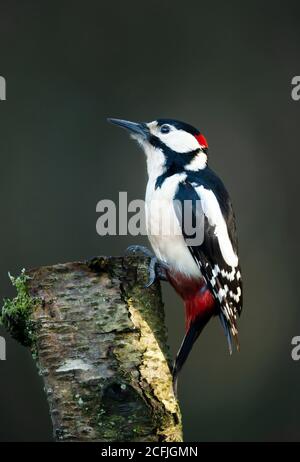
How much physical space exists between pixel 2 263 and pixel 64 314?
3070 mm

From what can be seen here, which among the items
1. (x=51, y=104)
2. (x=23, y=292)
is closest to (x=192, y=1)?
(x=51, y=104)

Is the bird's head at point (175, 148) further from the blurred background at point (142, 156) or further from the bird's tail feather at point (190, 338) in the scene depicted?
the blurred background at point (142, 156)

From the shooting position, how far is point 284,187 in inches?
262

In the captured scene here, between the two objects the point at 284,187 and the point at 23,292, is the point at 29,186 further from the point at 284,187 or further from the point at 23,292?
the point at 23,292

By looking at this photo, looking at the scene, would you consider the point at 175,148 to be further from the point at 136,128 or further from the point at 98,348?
the point at 98,348

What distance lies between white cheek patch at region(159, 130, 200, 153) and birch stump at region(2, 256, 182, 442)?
0.84 m

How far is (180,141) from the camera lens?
353 centimetres

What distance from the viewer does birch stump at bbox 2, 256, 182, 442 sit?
2.59 m

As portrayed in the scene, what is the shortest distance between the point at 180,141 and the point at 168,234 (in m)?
0.46

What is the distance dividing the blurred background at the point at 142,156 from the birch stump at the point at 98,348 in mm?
2833
